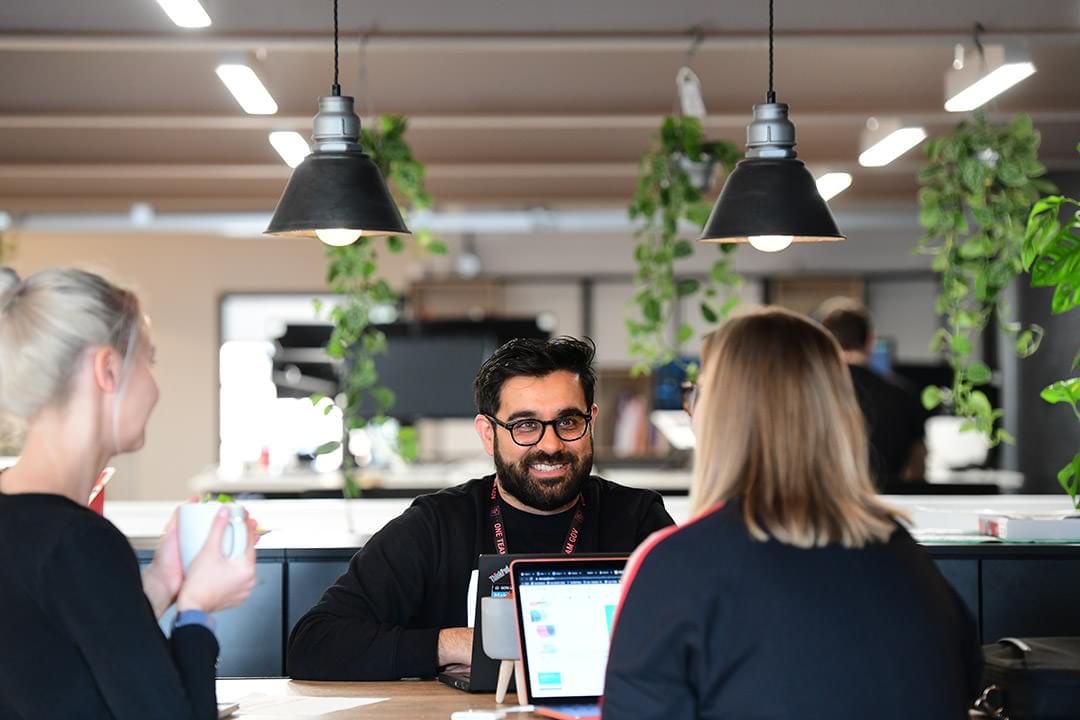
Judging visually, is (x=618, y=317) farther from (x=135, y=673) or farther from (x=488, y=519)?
(x=135, y=673)

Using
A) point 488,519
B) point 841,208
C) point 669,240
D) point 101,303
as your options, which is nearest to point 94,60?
point 669,240

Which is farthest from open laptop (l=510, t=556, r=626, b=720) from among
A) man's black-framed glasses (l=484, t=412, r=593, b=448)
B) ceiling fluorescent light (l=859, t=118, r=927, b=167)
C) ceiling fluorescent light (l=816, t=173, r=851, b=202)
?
ceiling fluorescent light (l=816, t=173, r=851, b=202)

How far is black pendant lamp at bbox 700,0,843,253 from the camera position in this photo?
123 inches

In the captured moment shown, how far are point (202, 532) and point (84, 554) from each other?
0.24m

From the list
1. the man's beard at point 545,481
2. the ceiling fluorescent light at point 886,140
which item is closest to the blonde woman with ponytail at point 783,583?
the man's beard at point 545,481

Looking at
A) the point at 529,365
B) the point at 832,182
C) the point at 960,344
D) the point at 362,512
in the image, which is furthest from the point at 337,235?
the point at 832,182

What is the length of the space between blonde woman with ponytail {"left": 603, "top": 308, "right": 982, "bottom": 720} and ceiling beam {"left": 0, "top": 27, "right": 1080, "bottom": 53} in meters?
2.98

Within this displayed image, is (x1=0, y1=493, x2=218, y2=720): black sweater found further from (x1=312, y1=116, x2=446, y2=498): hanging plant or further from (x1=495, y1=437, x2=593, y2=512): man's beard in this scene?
(x1=312, y1=116, x2=446, y2=498): hanging plant

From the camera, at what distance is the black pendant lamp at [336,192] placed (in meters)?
3.04

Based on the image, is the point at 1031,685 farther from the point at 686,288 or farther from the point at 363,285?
the point at 363,285

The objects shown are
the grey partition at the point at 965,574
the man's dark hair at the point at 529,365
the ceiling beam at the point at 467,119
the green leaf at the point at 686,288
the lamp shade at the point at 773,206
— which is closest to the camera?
the man's dark hair at the point at 529,365

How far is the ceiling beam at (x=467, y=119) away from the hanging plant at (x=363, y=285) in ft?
4.05

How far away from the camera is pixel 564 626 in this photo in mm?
2176

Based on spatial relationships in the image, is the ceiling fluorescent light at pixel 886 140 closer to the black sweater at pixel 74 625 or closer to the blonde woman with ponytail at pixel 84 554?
the blonde woman with ponytail at pixel 84 554
